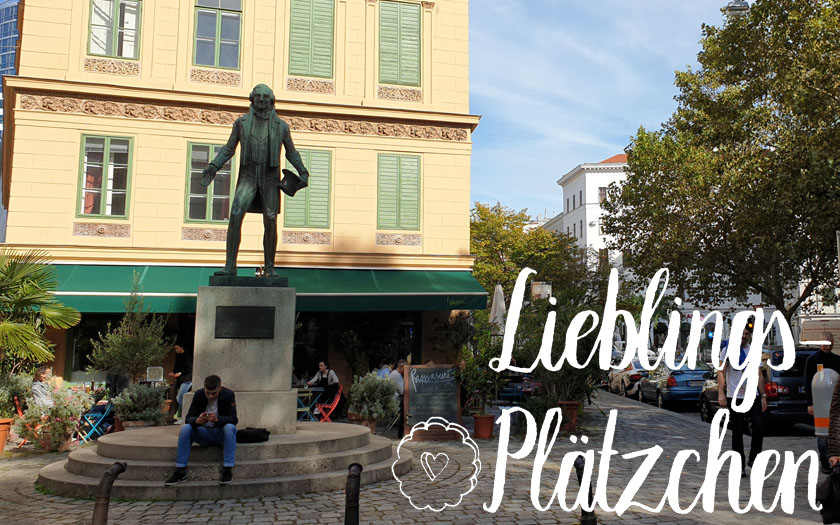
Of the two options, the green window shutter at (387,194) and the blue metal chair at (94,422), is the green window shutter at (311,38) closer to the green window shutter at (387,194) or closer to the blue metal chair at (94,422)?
the green window shutter at (387,194)

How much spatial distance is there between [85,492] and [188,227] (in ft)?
33.4

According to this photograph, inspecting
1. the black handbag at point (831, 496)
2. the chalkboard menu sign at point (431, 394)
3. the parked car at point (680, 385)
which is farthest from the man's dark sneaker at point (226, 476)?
the parked car at point (680, 385)

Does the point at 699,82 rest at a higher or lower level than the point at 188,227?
higher

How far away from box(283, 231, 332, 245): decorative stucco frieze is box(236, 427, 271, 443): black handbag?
958 centimetres

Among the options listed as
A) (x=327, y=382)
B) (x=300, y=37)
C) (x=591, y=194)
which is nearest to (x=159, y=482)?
(x=327, y=382)

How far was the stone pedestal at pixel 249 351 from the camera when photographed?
9570mm

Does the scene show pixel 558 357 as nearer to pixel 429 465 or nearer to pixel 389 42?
pixel 429 465

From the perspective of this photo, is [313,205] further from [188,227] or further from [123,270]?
[123,270]

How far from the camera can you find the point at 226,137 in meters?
17.9

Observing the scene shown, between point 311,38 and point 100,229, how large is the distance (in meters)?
7.15

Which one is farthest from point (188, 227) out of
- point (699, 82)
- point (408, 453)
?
point (699, 82)

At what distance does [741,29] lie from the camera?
71.2 ft

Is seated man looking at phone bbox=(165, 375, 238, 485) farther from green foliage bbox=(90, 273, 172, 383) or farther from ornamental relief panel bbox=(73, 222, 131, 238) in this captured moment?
ornamental relief panel bbox=(73, 222, 131, 238)

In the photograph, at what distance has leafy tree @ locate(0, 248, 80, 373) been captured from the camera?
12.5m
